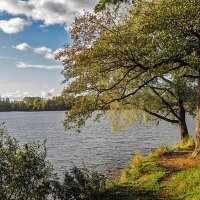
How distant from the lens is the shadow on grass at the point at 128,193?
51.9ft

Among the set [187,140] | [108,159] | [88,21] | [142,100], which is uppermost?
[88,21]

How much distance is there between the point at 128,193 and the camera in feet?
55.3

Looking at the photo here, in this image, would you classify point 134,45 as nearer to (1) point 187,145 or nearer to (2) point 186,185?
(2) point 186,185

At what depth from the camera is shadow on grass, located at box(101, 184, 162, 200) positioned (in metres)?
15.8

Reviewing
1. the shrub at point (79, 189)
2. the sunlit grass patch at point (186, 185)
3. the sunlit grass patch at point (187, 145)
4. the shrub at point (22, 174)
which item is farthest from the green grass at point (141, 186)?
the sunlit grass patch at point (187, 145)

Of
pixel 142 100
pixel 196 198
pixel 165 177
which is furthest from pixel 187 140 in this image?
pixel 196 198

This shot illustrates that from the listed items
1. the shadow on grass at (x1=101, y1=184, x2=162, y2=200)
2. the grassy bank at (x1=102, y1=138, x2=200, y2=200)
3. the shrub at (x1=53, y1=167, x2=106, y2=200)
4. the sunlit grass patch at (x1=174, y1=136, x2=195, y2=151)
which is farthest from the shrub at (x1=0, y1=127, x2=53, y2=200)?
the sunlit grass patch at (x1=174, y1=136, x2=195, y2=151)

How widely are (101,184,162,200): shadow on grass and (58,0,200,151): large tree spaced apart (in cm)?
515

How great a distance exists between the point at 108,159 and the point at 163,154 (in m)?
12.0

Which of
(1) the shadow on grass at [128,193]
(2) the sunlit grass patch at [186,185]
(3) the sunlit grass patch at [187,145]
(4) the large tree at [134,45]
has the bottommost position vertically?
(1) the shadow on grass at [128,193]

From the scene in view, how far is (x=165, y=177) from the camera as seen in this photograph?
1886cm

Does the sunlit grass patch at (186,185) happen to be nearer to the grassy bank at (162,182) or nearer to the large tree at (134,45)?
the grassy bank at (162,182)

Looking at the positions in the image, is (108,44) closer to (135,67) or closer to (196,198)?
(135,67)

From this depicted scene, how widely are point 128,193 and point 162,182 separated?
2168 mm
